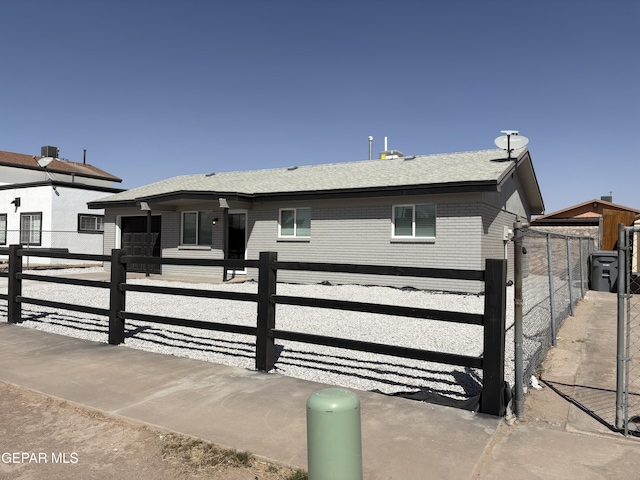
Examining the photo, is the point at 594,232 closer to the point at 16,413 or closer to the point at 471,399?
the point at 471,399

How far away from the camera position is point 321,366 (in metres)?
5.75

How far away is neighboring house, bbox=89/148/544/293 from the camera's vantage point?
1380cm

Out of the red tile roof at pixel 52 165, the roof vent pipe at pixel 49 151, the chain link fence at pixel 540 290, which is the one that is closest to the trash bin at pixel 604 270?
the chain link fence at pixel 540 290

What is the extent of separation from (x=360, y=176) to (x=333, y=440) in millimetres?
14914

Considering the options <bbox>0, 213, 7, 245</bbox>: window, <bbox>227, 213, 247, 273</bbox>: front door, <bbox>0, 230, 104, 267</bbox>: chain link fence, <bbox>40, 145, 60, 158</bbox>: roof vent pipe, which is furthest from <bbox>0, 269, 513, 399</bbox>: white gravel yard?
<bbox>40, 145, 60, 158</bbox>: roof vent pipe

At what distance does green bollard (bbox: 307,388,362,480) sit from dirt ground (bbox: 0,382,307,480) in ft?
2.42

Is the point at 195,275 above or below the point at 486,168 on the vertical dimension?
below

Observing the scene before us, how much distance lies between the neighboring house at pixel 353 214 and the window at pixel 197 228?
4 centimetres

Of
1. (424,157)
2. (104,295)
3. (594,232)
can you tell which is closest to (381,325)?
(104,295)

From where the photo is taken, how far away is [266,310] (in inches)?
206

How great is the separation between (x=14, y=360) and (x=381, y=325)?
217 inches

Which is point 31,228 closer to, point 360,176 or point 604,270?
point 360,176

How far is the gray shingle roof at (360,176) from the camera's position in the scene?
14.2 metres

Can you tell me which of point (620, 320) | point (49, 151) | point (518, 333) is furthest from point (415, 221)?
point (49, 151)
